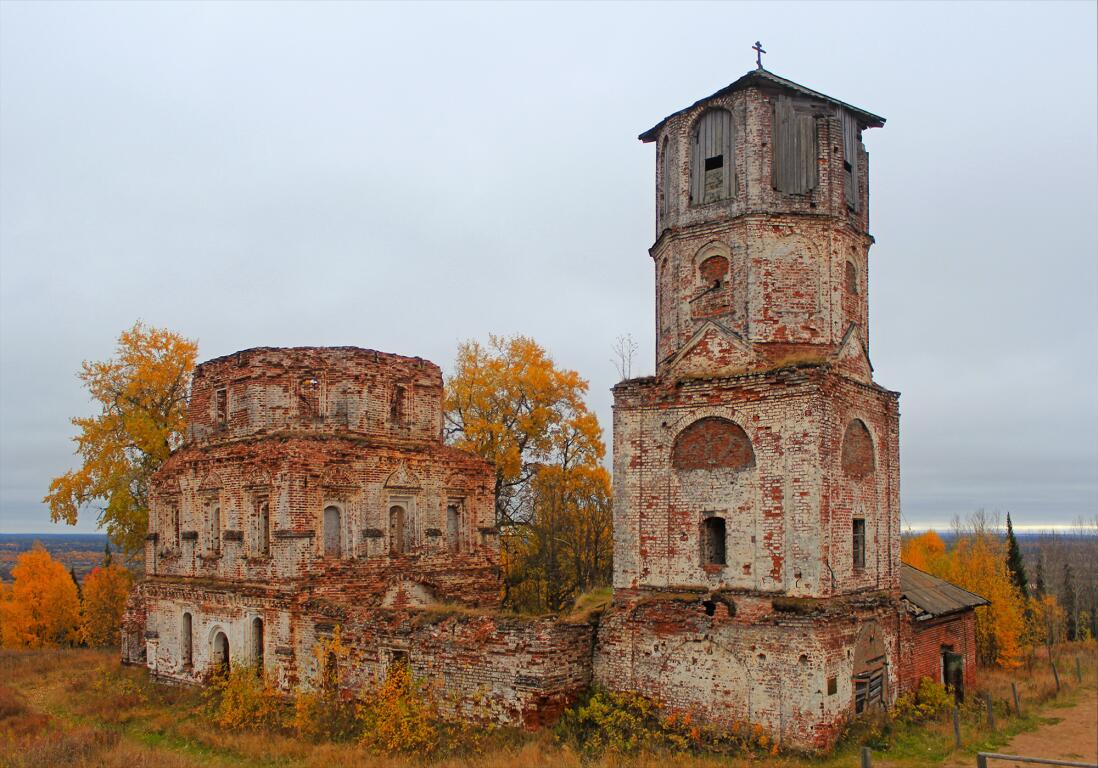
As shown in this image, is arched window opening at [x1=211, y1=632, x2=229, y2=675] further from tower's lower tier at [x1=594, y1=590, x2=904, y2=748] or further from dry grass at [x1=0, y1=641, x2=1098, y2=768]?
tower's lower tier at [x1=594, y1=590, x2=904, y2=748]

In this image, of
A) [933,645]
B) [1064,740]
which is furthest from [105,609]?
[1064,740]

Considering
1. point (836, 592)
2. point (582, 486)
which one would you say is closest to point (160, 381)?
point (582, 486)

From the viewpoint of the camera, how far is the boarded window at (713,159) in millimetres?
16172

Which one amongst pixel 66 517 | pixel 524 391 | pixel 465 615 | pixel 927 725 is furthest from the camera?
pixel 524 391

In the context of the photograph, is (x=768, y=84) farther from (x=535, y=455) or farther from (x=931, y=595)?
(x=535, y=455)

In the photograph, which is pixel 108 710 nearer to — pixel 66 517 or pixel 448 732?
pixel 448 732

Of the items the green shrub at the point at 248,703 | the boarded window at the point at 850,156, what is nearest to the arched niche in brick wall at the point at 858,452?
the boarded window at the point at 850,156

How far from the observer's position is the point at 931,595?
18.6 meters

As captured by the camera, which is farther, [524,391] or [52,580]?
[52,580]

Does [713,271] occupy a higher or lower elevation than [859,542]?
higher

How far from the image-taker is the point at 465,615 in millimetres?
16250

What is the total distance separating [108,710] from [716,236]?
16472mm

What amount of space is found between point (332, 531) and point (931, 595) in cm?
1318

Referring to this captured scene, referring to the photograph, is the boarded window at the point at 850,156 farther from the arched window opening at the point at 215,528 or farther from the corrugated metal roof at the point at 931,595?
the arched window opening at the point at 215,528
